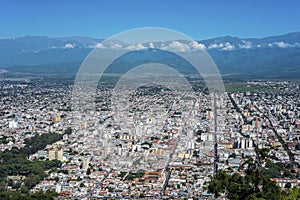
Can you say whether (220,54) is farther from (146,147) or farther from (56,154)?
(146,147)

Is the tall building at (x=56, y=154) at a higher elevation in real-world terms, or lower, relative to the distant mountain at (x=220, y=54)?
lower

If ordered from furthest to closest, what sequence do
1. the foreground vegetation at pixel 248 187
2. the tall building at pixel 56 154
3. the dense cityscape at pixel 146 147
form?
the tall building at pixel 56 154
the dense cityscape at pixel 146 147
the foreground vegetation at pixel 248 187

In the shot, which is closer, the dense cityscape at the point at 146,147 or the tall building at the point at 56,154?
the dense cityscape at the point at 146,147

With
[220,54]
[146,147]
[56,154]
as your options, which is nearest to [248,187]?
[146,147]

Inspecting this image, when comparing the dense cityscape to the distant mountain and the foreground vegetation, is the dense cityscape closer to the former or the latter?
the foreground vegetation

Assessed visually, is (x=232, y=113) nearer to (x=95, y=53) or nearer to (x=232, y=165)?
(x=232, y=165)

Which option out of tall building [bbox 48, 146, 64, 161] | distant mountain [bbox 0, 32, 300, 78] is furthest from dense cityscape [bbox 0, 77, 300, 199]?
distant mountain [bbox 0, 32, 300, 78]

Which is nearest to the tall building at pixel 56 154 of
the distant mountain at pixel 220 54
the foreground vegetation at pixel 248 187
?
the foreground vegetation at pixel 248 187

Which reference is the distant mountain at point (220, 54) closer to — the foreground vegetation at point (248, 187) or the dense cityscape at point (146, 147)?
the dense cityscape at point (146, 147)
